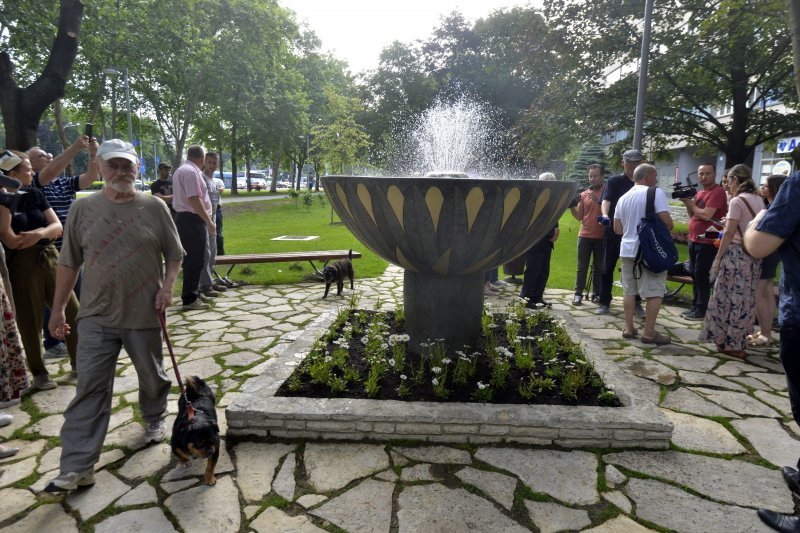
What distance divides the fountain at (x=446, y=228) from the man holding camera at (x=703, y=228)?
Answer: 3007 millimetres

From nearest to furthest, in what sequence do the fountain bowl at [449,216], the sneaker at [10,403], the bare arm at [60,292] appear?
1. the bare arm at [60,292]
2. the fountain bowl at [449,216]
3. the sneaker at [10,403]

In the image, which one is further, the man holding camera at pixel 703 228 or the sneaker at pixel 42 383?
the man holding camera at pixel 703 228

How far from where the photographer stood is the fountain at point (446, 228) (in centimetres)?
335

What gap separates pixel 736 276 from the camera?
4691 mm

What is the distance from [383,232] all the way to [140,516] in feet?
7.50

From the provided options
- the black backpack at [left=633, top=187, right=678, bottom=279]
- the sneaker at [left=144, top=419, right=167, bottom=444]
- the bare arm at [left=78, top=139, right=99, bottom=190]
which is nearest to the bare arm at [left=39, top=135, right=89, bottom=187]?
the bare arm at [left=78, top=139, right=99, bottom=190]

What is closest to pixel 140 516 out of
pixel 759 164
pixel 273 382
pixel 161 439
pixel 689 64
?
pixel 161 439

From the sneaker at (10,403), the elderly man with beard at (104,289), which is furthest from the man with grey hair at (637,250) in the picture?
the sneaker at (10,403)

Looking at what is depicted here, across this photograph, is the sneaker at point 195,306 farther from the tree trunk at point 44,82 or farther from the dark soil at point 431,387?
the tree trunk at point 44,82

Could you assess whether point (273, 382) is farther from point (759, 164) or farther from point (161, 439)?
point (759, 164)

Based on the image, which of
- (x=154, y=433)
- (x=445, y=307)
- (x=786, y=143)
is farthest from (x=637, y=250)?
(x=786, y=143)

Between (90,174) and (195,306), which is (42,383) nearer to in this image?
(90,174)

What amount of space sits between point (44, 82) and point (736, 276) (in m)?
10.0

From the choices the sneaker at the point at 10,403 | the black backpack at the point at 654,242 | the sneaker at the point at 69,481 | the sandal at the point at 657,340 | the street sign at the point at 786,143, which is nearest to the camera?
the sneaker at the point at 69,481
